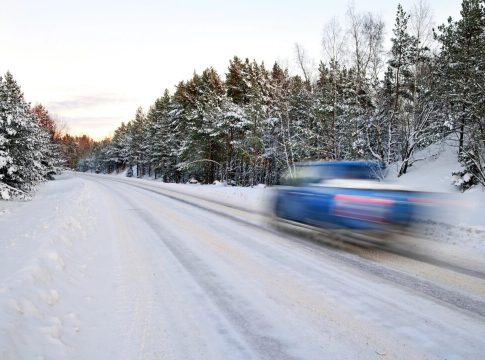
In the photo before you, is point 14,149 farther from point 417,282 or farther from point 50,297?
point 417,282

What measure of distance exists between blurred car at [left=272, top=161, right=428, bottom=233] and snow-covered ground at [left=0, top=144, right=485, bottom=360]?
2.16 feet

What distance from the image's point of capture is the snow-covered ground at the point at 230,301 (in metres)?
3.43

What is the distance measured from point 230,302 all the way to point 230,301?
35 mm

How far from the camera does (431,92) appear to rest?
Result: 2355 cm

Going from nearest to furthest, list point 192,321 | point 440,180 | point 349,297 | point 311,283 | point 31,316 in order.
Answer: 1. point 31,316
2. point 192,321
3. point 349,297
4. point 311,283
5. point 440,180

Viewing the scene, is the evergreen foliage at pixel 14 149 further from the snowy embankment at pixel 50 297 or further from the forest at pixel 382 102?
the snowy embankment at pixel 50 297

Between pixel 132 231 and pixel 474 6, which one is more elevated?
pixel 474 6

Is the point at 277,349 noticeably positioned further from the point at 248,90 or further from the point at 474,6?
the point at 248,90

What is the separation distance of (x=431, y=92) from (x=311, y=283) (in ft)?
73.0

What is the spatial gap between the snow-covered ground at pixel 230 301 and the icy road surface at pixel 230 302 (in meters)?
0.02

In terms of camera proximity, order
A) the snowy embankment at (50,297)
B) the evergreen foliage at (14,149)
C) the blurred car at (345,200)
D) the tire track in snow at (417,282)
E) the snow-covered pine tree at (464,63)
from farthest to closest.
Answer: the snow-covered pine tree at (464,63) < the evergreen foliage at (14,149) < the blurred car at (345,200) < the tire track in snow at (417,282) < the snowy embankment at (50,297)

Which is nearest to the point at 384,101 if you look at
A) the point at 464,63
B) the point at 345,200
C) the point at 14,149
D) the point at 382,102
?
the point at 382,102

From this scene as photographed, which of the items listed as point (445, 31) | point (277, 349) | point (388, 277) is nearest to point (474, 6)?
point (445, 31)

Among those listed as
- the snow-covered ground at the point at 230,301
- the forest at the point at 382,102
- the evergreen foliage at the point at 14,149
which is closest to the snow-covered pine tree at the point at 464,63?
the forest at the point at 382,102
